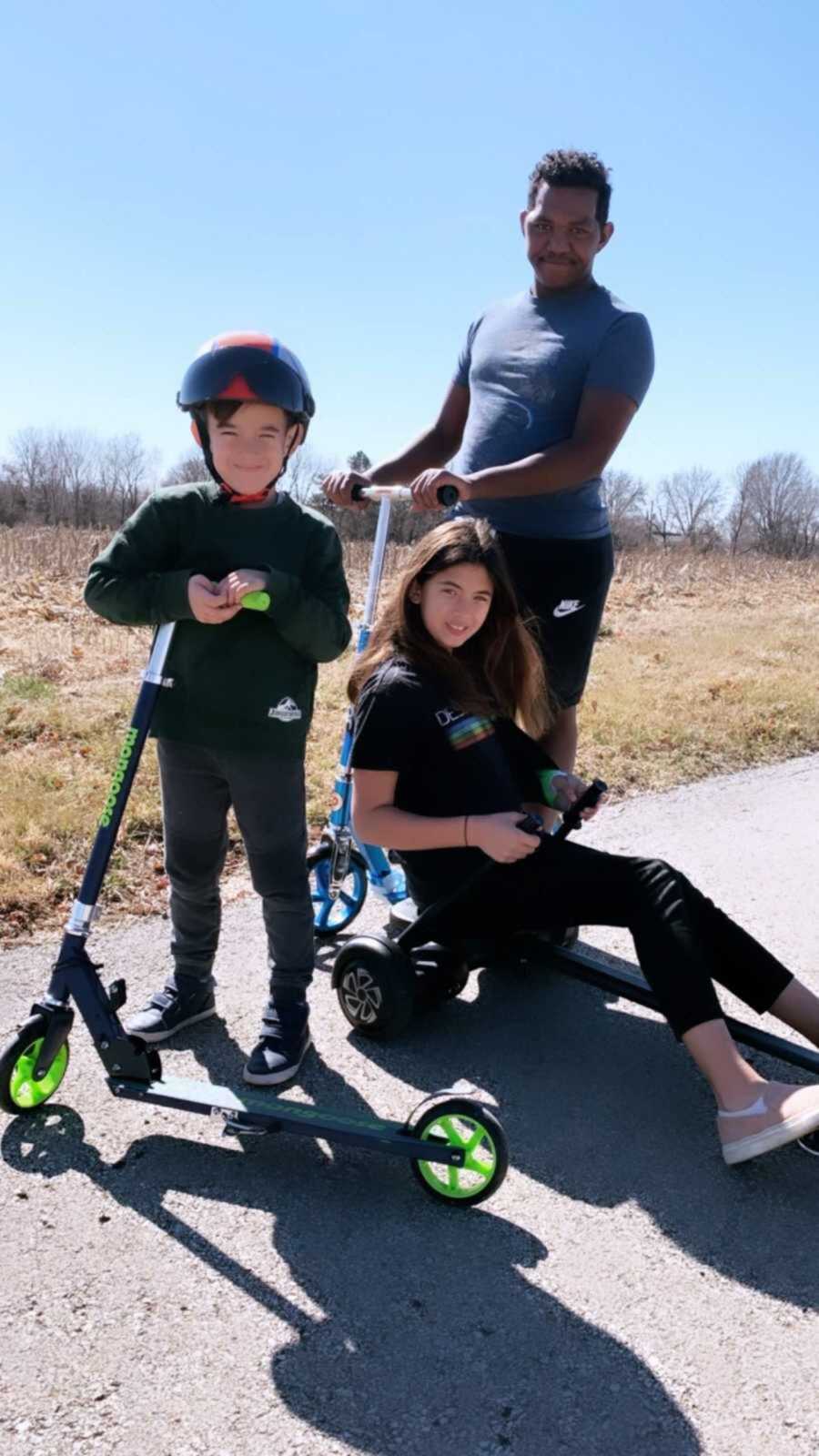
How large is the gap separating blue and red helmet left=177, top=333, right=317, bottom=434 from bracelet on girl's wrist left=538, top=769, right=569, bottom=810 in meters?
1.31

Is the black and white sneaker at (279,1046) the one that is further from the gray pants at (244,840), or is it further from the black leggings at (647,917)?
the black leggings at (647,917)

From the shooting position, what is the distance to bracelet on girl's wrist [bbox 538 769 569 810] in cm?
324

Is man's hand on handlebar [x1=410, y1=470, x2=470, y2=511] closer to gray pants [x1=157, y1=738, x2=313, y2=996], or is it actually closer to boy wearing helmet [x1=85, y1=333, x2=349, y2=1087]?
boy wearing helmet [x1=85, y1=333, x2=349, y2=1087]

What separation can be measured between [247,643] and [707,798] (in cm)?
335

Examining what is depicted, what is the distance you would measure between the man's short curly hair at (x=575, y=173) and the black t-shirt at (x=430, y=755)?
61.4 inches

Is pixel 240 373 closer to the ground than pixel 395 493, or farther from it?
farther from it

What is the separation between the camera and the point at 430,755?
3072 millimetres

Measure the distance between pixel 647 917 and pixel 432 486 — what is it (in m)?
1.35

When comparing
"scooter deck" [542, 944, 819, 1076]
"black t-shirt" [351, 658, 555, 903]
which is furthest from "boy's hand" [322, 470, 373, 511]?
"scooter deck" [542, 944, 819, 1076]

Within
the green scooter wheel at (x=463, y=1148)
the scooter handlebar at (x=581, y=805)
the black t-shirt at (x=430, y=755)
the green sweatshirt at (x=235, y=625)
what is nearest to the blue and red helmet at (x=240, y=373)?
the green sweatshirt at (x=235, y=625)

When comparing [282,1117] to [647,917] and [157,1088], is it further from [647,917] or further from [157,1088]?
[647,917]

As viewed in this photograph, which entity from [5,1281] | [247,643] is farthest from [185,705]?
[5,1281]

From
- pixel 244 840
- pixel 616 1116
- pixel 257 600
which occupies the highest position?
pixel 257 600

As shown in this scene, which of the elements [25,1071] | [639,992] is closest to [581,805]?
[639,992]
